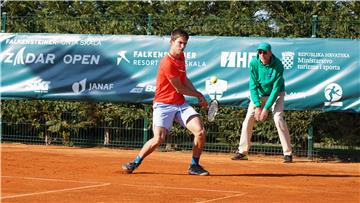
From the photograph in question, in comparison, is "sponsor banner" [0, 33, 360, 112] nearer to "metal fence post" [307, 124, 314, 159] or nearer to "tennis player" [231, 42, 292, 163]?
"metal fence post" [307, 124, 314, 159]

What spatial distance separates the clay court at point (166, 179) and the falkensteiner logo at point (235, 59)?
1.83 meters

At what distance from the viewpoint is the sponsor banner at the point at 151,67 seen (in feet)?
50.3

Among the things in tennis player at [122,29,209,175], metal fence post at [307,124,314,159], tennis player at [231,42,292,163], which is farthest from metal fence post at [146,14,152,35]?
tennis player at [122,29,209,175]

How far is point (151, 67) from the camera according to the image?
16.4 m

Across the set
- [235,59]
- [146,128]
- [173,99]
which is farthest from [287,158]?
[173,99]

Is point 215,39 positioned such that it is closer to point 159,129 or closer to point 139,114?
point 139,114

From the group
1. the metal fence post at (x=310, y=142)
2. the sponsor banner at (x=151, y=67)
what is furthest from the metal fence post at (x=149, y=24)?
the metal fence post at (x=310, y=142)

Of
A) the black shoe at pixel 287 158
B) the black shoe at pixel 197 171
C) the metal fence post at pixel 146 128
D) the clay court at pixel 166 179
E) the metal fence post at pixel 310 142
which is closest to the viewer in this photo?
the clay court at pixel 166 179

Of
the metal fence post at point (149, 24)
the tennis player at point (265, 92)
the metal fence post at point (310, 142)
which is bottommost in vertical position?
the metal fence post at point (310, 142)

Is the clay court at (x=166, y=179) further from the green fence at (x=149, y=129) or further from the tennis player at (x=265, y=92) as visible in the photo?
the green fence at (x=149, y=129)

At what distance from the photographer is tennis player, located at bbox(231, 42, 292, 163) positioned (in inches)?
535

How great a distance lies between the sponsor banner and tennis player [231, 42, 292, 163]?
1.29 metres

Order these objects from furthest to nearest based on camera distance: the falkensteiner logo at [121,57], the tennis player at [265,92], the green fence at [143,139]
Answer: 1. the falkensteiner logo at [121,57]
2. the green fence at [143,139]
3. the tennis player at [265,92]

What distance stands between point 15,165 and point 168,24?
5.57 metres
